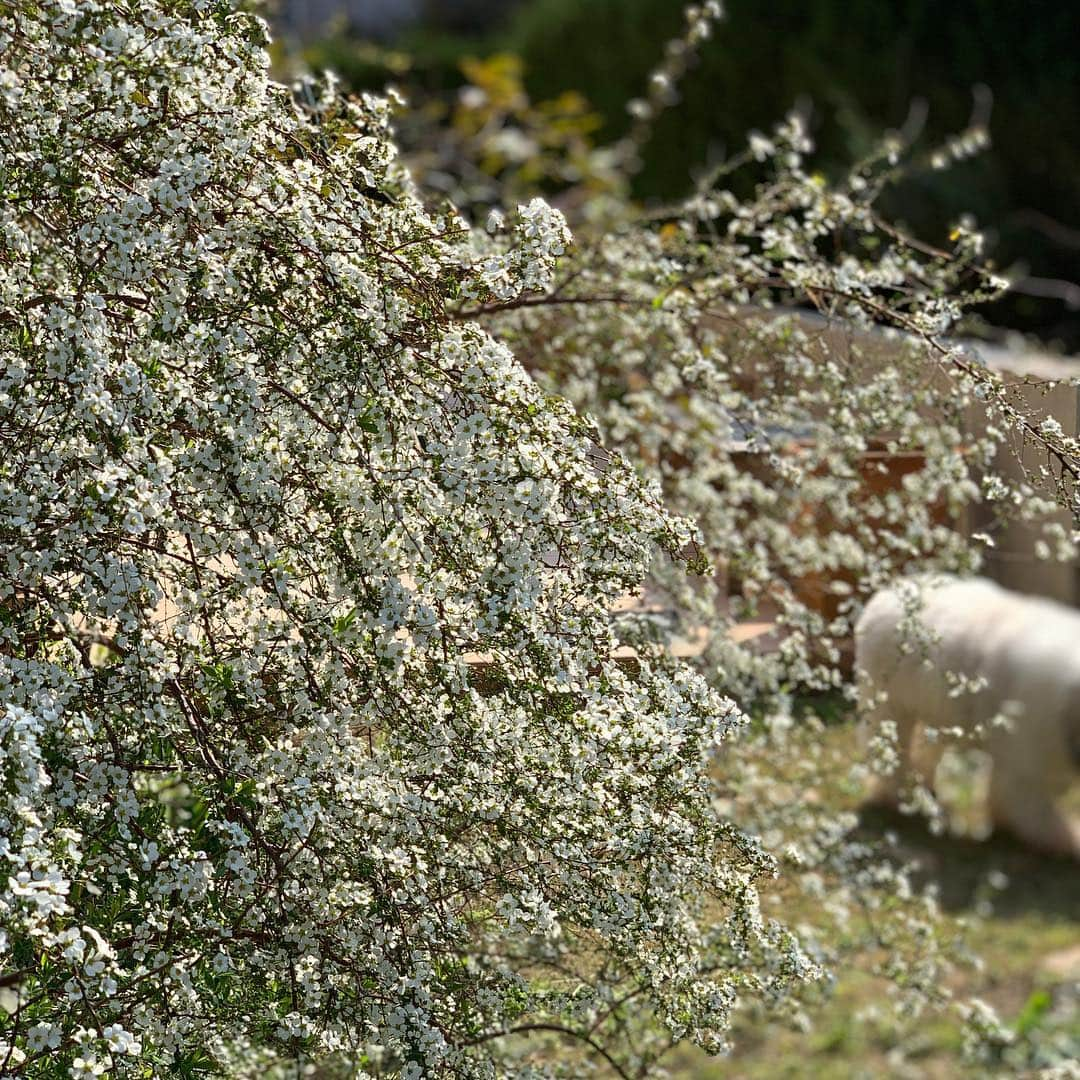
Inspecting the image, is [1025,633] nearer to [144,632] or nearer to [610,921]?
[610,921]

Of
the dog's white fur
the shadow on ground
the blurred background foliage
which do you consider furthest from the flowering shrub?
the blurred background foliage

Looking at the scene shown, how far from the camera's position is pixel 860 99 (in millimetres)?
10188

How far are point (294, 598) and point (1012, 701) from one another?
358 centimetres

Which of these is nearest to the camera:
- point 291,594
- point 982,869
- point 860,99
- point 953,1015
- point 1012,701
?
point 291,594

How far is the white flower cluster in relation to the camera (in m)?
2.05

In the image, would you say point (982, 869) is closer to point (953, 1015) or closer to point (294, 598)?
point (953, 1015)

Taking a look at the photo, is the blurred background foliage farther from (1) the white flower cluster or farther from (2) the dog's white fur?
(1) the white flower cluster

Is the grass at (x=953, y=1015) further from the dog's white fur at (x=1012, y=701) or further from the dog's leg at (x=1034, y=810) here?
the dog's white fur at (x=1012, y=701)

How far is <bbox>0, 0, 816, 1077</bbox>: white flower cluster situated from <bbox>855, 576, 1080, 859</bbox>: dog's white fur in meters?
2.67

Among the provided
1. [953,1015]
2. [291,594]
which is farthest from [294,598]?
[953,1015]

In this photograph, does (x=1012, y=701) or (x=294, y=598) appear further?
(x=1012, y=701)

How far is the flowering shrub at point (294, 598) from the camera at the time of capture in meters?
2.05

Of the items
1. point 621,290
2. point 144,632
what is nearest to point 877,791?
point 621,290

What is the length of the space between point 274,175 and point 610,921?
1162mm
